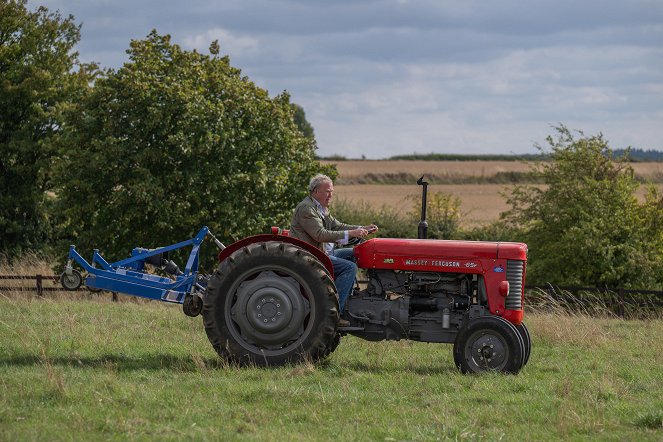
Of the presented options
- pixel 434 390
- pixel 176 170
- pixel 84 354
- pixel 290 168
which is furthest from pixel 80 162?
pixel 434 390

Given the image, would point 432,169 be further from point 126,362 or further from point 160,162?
point 126,362

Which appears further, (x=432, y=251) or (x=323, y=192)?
(x=323, y=192)

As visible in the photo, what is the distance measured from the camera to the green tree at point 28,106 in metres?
23.5

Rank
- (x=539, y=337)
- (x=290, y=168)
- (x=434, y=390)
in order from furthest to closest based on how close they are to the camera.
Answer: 1. (x=290, y=168)
2. (x=539, y=337)
3. (x=434, y=390)

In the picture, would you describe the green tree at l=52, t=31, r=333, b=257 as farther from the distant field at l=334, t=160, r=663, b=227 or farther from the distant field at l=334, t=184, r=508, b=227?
the distant field at l=334, t=184, r=508, b=227

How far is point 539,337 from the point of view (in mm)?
11750

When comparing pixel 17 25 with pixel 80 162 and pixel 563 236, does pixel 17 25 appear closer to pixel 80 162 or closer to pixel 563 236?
pixel 80 162

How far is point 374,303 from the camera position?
9547 millimetres

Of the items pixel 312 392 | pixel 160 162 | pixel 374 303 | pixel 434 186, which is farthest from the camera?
pixel 434 186

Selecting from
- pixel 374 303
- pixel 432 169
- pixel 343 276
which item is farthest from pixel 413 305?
pixel 432 169

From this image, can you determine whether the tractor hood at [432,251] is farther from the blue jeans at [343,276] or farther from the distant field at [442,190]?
the distant field at [442,190]

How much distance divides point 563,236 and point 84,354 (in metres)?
12.8

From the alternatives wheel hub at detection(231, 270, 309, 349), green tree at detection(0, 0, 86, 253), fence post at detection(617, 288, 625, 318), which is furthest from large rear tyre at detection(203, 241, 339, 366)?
green tree at detection(0, 0, 86, 253)

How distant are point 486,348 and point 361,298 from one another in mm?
1359
